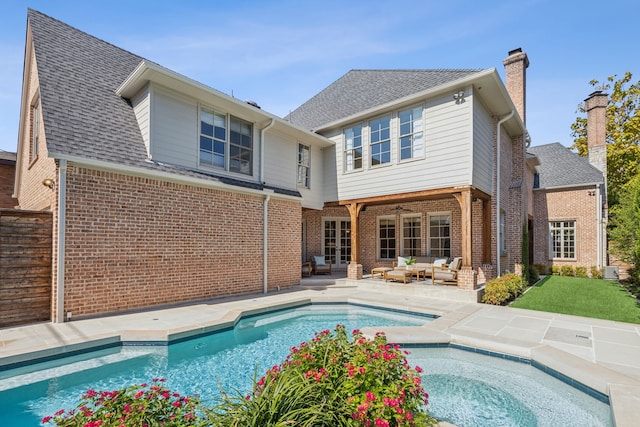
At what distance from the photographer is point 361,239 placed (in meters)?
14.5

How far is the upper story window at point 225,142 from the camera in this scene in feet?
29.7

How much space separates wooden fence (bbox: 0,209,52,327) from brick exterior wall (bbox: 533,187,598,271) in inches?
772

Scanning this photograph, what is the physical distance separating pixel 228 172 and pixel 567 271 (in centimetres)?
1626

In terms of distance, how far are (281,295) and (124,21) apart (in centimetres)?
843

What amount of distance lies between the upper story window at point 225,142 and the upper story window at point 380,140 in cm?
430

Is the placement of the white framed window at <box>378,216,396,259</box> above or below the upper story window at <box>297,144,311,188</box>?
below

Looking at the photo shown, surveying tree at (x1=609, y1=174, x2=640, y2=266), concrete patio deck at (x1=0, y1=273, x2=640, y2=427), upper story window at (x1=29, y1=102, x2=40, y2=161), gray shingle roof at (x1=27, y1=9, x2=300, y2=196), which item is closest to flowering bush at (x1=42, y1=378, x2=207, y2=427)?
concrete patio deck at (x1=0, y1=273, x2=640, y2=427)

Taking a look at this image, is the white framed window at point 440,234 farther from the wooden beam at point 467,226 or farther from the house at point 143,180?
the house at point 143,180

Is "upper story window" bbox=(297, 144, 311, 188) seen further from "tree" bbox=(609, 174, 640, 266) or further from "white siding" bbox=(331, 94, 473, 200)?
"tree" bbox=(609, 174, 640, 266)

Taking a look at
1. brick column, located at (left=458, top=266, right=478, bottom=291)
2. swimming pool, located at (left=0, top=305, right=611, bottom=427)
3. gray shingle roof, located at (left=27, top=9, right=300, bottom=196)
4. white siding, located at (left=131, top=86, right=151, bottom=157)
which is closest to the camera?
swimming pool, located at (left=0, top=305, right=611, bottom=427)

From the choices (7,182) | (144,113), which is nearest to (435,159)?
(144,113)

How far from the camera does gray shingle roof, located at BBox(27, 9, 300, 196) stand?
6.61 m

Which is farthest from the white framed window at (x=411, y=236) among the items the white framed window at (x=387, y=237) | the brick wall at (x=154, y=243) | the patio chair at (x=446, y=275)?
the brick wall at (x=154, y=243)

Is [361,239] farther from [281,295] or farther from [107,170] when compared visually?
[107,170]
